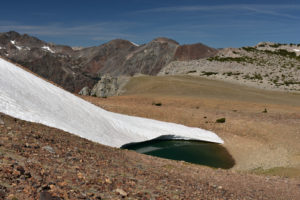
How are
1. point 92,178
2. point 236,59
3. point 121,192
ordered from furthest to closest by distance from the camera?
point 236,59 → point 92,178 → point 121,192

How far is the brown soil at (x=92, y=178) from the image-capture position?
7.57 meters

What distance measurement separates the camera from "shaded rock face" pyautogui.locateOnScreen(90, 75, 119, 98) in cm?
6319

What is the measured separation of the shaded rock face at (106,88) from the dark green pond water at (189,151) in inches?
1462

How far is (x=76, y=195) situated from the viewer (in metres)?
7.67

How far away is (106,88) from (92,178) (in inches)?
Answer: 2181

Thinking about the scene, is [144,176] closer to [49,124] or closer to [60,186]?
[60,186]

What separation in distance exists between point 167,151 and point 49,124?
421 inches

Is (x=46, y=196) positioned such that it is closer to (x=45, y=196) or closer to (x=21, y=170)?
(x=45, y=196)

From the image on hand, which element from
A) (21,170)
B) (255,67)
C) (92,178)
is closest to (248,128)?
(92,178)

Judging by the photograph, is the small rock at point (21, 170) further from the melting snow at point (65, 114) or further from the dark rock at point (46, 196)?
Result: the melting snow at point (65, 114)

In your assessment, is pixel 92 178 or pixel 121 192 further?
pixel 92 178

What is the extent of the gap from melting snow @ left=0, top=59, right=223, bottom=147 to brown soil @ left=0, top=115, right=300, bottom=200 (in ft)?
19.8

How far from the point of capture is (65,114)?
2191 centimetres

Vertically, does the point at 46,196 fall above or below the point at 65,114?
below
